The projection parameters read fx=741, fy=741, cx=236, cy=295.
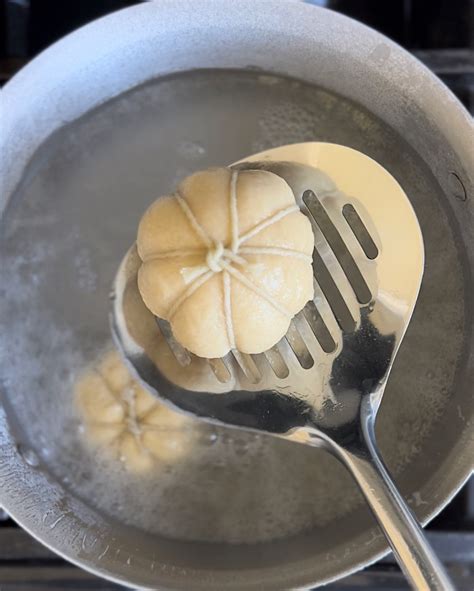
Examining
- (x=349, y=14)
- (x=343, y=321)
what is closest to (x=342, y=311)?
(x=343, y=321)

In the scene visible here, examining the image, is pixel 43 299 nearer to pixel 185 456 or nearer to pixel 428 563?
pixel 185 456

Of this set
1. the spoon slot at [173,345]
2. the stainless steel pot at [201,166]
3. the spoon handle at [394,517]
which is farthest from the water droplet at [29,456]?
the spoon handle at [394,517]

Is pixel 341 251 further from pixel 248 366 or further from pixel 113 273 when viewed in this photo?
pixel 113 273

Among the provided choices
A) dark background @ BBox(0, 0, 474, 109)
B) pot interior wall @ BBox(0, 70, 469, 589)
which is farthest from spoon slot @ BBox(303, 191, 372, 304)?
dark background @ BBox(0, 0, 474, 109)

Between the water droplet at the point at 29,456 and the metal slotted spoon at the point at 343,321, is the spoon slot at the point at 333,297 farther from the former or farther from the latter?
the water droplet at the point at 29,456

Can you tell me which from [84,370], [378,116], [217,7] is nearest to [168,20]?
[217,7]

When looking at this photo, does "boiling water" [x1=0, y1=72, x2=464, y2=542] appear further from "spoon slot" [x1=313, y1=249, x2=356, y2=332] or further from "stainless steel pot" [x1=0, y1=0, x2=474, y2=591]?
"spoon slot" [x1=313, y1=249, x2=356, y2=332]

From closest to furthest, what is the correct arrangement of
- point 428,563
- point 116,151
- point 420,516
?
point 428,563 → point 420,516 → point 116,151

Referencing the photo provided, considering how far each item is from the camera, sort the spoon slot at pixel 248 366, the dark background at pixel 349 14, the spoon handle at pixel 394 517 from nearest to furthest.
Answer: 1. the spoon handle at pixel 394 517
2. the spoon slot at pixel 248 366
3. the dark background at pixel 349 14
